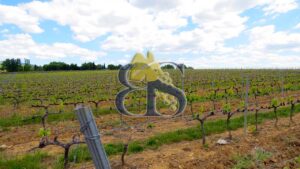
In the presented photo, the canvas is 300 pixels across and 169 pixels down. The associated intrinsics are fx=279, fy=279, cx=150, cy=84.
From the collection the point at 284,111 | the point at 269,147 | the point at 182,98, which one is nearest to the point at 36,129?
the point at 269,147

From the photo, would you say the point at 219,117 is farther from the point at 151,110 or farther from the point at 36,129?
the point at 151,110

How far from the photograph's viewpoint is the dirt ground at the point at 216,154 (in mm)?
4500

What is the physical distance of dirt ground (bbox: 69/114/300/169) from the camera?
14.8 feet

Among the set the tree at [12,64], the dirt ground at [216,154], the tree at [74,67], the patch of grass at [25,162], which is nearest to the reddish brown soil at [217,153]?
the dirt ground at [216,154]

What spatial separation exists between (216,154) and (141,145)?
167 cm

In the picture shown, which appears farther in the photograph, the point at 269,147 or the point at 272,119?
the point at 272,119

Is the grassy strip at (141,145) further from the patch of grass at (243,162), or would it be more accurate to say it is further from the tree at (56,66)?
the tree at (56,66)

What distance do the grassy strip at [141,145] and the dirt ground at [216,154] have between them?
0.75 feet

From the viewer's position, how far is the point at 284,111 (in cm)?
908

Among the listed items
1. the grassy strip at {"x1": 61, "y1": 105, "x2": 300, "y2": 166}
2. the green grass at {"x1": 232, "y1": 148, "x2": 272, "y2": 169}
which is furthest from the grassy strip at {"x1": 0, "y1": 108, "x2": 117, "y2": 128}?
the green grass at {"x1": 232, "y1": 148, "x2": 272, "y2": 169}

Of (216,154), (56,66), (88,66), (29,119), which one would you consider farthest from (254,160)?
(56,66)

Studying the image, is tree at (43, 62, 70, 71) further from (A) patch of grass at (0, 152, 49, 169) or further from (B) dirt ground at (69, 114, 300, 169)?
(B) dirt ground at (69, 114, 300, 169)

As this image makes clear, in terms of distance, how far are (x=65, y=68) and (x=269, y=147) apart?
73664 millimetres

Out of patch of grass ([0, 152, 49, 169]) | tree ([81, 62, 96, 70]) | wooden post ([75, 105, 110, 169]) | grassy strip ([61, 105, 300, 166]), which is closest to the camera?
wooden post ([75, 105, 110, 169])
